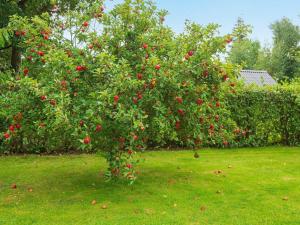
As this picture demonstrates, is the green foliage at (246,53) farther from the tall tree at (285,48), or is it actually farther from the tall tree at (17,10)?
the tall tree at (17,10)

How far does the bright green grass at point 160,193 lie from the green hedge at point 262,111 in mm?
3599

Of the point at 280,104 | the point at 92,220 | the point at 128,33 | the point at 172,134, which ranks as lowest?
the point at 92,220

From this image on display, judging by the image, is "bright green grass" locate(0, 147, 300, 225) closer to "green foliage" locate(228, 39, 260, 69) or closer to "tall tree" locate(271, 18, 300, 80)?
"tall tree" locate(271, 18, 300, 80)

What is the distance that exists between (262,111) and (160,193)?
894 cm

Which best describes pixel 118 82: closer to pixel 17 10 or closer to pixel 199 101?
pixel 199 101

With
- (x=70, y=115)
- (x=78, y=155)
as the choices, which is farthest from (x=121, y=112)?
(x=78, y=155)

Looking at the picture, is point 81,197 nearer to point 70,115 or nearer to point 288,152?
point 70,115

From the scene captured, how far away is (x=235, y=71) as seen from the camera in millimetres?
7840

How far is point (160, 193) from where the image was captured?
783 centimetres

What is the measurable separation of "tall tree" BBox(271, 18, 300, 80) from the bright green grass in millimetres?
33833

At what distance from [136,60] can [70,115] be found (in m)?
1.93

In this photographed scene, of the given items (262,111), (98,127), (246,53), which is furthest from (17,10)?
(246,53)

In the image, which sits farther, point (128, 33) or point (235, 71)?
point (128, 33)

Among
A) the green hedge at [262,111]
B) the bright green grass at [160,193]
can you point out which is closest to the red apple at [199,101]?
the bright green grass at [160,193]
